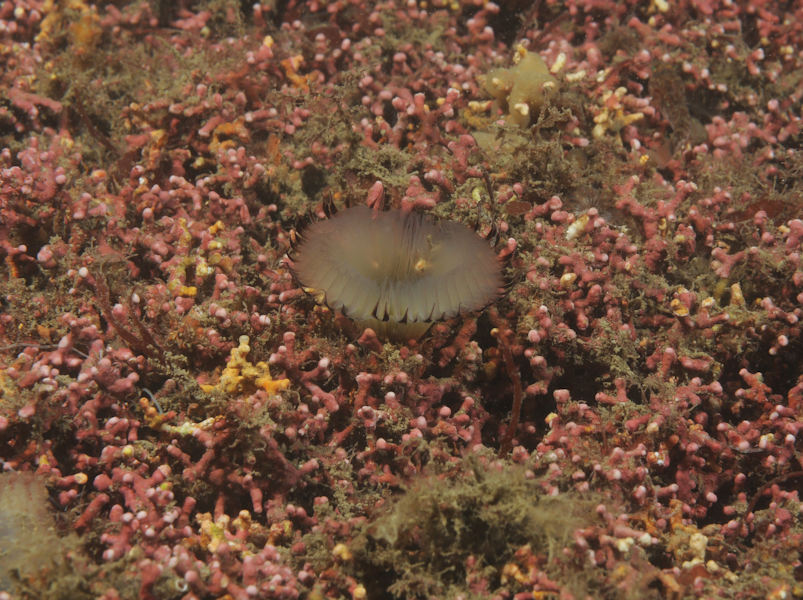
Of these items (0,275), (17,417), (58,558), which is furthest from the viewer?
(0,275)

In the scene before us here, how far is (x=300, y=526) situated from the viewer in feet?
9.33

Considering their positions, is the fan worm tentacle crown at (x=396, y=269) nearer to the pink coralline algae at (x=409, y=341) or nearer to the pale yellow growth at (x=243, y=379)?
the pink coralline algae at (x=409, y=341)

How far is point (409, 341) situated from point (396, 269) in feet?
1.41

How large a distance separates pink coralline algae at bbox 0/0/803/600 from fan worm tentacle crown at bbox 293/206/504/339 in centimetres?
26

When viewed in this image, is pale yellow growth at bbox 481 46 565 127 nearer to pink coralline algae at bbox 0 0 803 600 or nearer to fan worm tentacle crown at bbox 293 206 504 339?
pink coralline algae at bbox 0 0 803 600

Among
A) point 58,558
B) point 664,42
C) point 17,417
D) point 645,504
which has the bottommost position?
point 58,558

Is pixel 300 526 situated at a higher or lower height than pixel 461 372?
lower

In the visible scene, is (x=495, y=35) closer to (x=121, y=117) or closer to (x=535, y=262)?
(x=535, y=262)

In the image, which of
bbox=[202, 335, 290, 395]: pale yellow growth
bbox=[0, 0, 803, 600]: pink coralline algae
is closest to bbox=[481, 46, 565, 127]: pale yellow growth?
bbox=[0, 0, 803, 600]: pink coralline algae

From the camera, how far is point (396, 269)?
2.93 m

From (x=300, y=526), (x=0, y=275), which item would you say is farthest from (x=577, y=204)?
(x=0, y=275)

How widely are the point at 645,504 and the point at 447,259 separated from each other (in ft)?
5.32

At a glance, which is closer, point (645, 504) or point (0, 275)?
point (645, 504)

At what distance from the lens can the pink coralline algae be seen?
2.59 m
